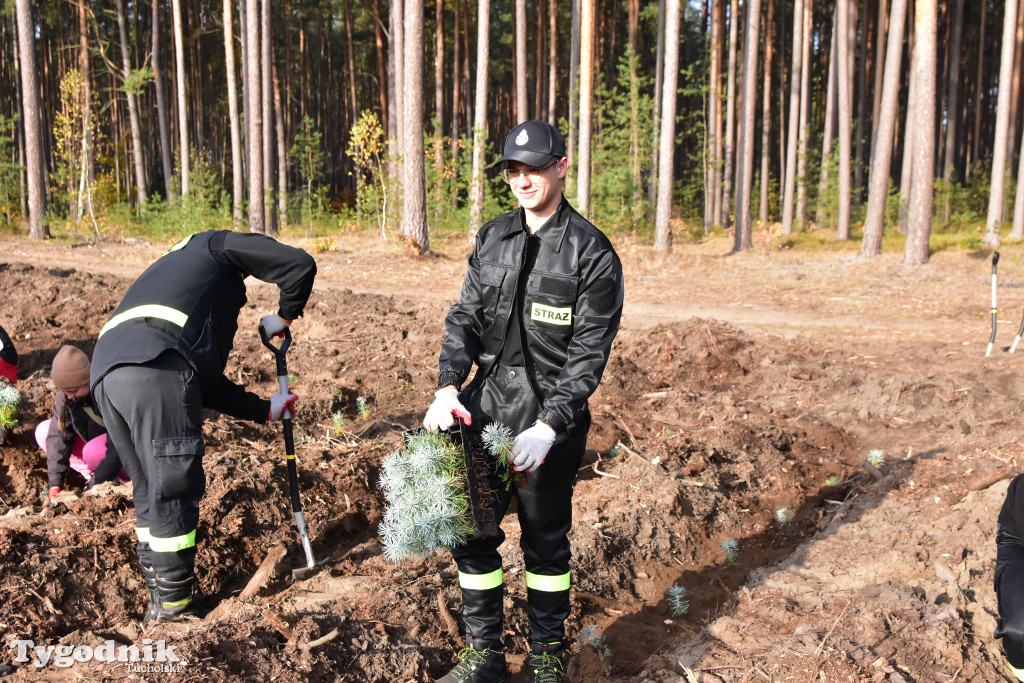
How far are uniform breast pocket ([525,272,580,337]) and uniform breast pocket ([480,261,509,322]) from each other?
0.41 feet

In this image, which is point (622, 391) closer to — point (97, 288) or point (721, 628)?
point (721, 628)

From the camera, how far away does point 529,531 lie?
318 centimetres

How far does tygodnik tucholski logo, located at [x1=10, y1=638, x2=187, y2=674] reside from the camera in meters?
2.71

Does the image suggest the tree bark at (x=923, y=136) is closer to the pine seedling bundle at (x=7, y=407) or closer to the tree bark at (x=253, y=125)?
the tree bark at (x=253, y=125)

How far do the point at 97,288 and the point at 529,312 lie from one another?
10.1m


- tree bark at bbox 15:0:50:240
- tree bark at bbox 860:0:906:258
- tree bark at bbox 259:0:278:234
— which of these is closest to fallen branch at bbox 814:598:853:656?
tree bark at bbox 860:0:906:258

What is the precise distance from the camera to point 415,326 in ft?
32.8

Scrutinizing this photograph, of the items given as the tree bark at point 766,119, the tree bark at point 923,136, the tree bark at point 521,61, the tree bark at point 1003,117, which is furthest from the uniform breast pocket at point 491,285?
the tree bark at point 766,119

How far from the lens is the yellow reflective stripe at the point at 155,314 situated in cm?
364

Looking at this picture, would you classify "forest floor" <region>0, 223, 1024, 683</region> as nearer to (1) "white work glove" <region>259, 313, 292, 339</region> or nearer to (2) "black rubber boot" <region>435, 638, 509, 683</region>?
(2) "black rubber boot" <region>435, 638, 509, 683</region>

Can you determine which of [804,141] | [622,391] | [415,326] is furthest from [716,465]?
[804,141]

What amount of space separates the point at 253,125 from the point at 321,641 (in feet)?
62.0

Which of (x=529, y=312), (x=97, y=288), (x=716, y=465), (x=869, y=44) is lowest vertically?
(x=716, y=465)

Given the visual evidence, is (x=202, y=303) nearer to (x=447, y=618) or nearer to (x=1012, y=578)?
(x=447, y=618)
